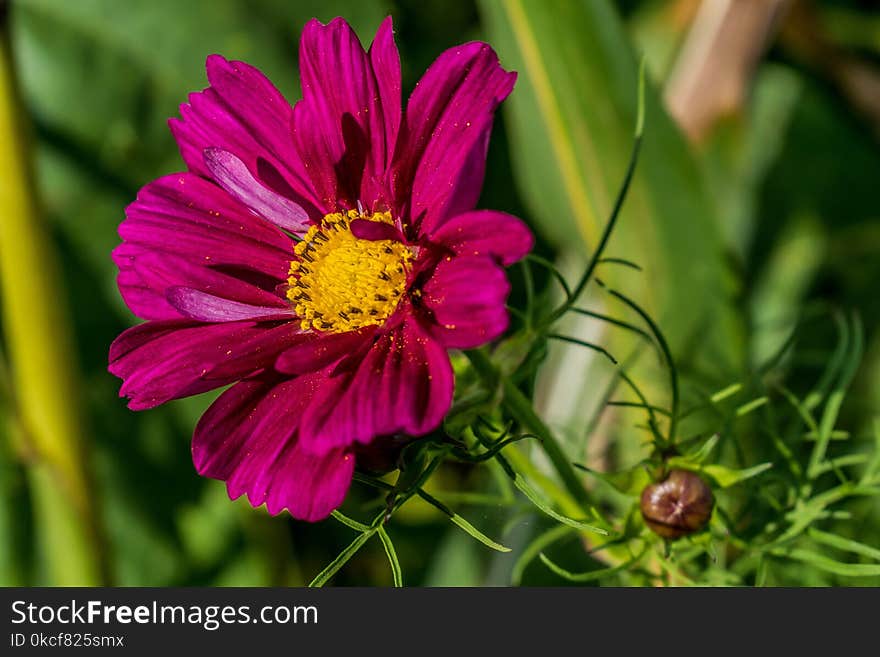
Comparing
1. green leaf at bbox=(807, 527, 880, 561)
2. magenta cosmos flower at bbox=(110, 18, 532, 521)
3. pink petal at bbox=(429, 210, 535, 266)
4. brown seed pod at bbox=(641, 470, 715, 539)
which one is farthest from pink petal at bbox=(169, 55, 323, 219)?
green leaf at bbox=(807, 527, 880, 561)

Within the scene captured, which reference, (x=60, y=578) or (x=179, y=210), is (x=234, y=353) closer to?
(x=179, y=210)

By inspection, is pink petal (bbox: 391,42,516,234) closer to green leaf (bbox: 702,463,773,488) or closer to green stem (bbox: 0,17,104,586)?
green leaf (bbox: 702,463,773,488)

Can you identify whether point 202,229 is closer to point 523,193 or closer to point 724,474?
point 724,474

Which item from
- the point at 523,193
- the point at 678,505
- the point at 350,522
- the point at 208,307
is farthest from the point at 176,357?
the point at 523,193

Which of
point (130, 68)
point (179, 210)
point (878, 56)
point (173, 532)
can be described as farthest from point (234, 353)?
point (878, 56)

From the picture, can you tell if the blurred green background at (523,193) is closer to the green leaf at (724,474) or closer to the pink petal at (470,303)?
the green leaf at (724,474)

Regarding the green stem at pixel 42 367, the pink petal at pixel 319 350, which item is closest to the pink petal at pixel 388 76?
the pink petal at pixel 319 350
